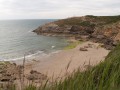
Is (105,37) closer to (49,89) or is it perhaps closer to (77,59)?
→ (77,59)

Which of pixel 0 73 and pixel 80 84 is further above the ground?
pixel 80 84

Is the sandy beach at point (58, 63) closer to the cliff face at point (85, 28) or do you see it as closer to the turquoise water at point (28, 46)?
the turquoise water at point (28, 46)

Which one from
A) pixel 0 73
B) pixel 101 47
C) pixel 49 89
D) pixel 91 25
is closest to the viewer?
pixel 49 89

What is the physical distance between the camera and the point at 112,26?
61.1 metres

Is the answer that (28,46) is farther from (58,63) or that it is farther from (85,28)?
(85,28)

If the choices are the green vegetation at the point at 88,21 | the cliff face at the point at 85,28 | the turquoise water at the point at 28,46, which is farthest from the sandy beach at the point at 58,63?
the green vegetation at the point at 88,21

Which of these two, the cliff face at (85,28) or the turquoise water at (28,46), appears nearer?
the turquoise water at (28,46)

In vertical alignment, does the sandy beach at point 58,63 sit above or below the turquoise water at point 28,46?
above

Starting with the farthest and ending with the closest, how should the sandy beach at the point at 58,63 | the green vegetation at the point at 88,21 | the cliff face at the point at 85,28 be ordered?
1. the green vegetation at the point at 88,21
2. the cliff face at the point at 85,28
3. the sandy beach at the point at 58,63

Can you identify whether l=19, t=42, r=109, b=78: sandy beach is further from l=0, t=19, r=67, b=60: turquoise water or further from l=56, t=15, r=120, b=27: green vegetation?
l=56, t=15, r=120, b=27: green vegetation

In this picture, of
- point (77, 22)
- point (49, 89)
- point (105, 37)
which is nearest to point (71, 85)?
point (49, 89)

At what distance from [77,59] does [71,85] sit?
32.3m

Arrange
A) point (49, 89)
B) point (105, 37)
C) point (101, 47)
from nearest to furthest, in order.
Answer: point (49, 89) < point (101, 47) < point (105, 37)

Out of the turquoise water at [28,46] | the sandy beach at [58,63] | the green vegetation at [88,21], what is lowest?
the turquoise water at [28,46]
